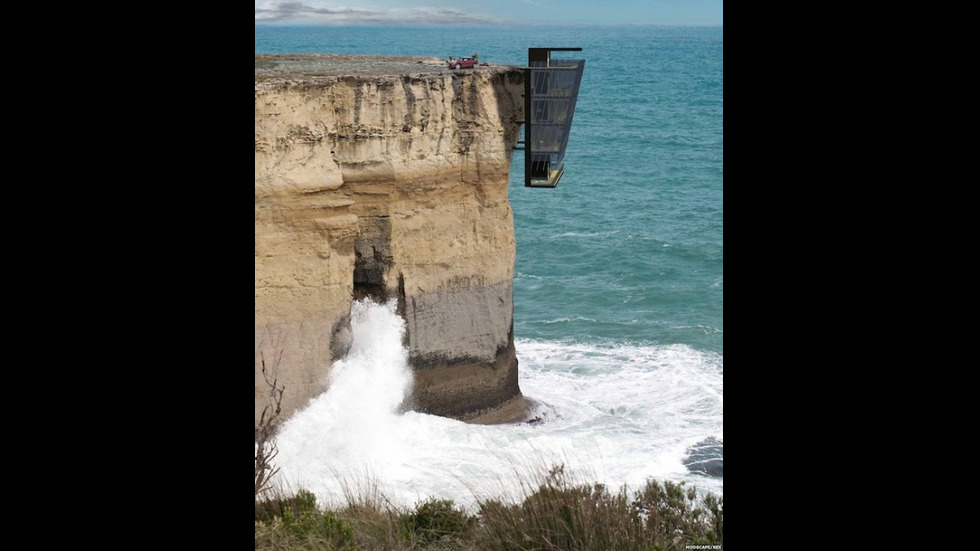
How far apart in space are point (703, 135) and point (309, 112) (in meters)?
43.3

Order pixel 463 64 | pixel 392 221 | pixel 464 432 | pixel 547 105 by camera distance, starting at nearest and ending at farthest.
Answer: pixel 464 432, pixel 392 221, pixel 547 105, pixel 463 64

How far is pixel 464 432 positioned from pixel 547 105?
216 inches

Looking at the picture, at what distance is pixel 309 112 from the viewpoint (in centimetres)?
1595

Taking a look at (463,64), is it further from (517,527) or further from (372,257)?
(517,527)

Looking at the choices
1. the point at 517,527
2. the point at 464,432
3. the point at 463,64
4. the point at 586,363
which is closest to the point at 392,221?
the point at 463,64

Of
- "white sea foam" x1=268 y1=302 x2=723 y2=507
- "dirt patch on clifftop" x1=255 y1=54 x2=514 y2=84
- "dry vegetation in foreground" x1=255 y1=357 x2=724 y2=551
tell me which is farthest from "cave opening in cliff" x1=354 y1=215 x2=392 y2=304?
"dry vegetation in foreground" x1=255 y1=357 x2=724 y2=551

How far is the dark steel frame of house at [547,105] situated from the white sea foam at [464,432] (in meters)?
3.56

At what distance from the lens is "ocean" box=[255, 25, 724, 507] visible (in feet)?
51.0

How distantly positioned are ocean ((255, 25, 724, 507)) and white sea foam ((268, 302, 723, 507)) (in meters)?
0.03

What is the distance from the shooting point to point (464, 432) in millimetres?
17203

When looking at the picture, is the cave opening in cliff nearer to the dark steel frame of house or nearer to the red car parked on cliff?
the dark steel frame of house
